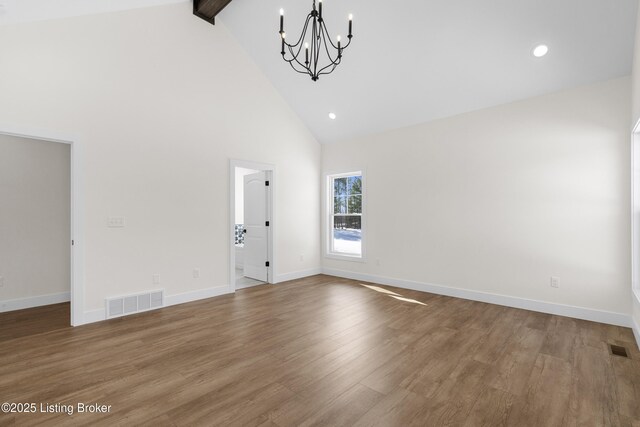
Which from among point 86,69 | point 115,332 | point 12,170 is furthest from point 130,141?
point 115,332

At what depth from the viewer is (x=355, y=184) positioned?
5.98 metres

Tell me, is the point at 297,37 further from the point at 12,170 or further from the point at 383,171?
the point at 12,170

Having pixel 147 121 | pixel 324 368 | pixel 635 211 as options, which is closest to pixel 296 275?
pixel 324 368

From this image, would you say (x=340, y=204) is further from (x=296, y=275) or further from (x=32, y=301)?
(x=32, y=301)

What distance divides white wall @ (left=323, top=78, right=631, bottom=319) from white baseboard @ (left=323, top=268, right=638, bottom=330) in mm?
64

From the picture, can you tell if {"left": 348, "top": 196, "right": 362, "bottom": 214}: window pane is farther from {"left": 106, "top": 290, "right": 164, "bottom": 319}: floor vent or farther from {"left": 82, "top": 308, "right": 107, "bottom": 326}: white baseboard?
{"left": 82, "top": 308, "right": 107, "bottom": 326}: white baseboard

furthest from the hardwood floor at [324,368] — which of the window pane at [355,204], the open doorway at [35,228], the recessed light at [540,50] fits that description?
the recessed light at [540,50]

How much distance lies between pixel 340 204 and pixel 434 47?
3291mm

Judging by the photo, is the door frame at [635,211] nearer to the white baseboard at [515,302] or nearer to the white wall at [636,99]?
the white wall at [636,99]

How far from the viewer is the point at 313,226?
626cm

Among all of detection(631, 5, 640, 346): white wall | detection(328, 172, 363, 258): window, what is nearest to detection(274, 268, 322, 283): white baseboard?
detection(328, 172, 363, 258): window

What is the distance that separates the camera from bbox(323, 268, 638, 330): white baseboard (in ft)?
11.1

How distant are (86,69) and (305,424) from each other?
4.25 metres

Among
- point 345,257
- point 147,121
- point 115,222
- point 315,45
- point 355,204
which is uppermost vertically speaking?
point 315,45
